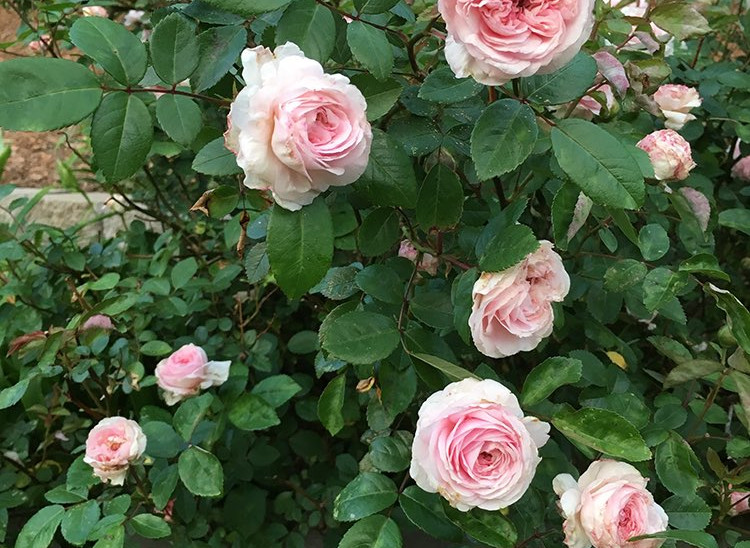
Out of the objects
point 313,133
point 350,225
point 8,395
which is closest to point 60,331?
point 8,395

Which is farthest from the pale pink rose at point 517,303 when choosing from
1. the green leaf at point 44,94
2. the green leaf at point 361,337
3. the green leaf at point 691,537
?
the green leaf at point 44,94

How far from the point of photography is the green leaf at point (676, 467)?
729mm

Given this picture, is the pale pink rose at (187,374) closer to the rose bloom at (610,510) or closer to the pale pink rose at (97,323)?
the pale pink rose at (97,323)

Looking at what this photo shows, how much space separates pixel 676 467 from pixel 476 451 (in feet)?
1.08

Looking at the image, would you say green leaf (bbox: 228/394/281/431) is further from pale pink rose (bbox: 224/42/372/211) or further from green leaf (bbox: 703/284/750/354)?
green leaf (bbox: 703/284/750/354)

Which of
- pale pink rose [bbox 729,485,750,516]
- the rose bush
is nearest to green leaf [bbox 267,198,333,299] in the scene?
the rose bush

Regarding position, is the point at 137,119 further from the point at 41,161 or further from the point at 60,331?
the point at 41,161

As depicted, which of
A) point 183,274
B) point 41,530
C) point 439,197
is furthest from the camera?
point 183,274

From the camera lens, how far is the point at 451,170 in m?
0.74

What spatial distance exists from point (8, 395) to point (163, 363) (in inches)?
9.1

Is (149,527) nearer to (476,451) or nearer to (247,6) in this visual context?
(476,451)

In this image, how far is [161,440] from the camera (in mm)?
936

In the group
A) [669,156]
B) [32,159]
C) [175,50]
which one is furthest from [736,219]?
[32,159]

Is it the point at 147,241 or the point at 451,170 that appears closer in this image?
the point at 451,170
